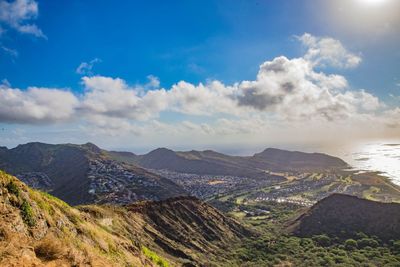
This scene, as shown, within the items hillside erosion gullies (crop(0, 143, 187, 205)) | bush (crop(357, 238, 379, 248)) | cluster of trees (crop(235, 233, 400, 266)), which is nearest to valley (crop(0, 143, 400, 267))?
bush (crop(357, 238, 379, 248))

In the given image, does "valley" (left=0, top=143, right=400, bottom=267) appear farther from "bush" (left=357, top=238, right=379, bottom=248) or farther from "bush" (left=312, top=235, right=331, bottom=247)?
"bush" (left=312, top=235, right=331, bottom=247)

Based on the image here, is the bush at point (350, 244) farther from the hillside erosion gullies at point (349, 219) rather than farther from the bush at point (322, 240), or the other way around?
the hillside erosion gullies at point (349, 219)

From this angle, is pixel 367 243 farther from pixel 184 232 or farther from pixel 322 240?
pixel 184 232

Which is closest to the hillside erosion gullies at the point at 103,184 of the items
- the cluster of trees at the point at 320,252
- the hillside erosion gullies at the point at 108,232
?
the hillside erosion gullies at the point at 108,232

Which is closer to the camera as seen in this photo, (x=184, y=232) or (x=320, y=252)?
(x=320, y=252)

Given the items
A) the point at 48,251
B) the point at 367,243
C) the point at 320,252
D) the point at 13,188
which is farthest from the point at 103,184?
the point at 48,251
